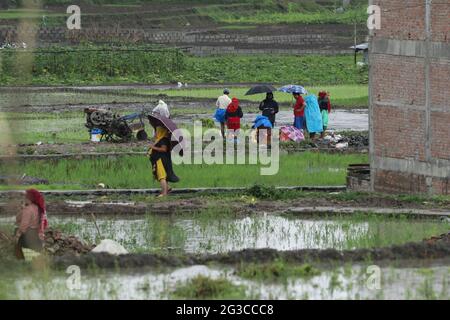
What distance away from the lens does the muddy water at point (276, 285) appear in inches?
615

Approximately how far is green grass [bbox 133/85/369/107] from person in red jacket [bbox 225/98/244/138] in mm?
11947

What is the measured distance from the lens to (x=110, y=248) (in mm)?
18328

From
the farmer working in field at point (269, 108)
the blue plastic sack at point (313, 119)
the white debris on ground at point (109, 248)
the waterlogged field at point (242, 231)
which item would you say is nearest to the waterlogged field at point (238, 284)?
the white debris on ground at point (109, 248)

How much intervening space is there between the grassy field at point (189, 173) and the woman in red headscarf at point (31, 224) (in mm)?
7420

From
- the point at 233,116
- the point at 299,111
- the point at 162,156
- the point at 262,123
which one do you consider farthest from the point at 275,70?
the point at 162,156

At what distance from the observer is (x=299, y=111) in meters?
33.1

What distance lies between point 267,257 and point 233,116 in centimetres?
1444

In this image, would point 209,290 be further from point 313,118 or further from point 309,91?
point 309,91

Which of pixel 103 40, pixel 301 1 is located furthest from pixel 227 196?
pixel 301 1

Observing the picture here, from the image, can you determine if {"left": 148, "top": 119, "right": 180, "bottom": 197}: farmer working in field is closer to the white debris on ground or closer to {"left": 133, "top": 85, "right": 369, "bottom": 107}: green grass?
the white debris on ground

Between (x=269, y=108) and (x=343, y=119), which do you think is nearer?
(x=269, y=108)

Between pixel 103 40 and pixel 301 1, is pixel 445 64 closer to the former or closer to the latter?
pixel 103 40

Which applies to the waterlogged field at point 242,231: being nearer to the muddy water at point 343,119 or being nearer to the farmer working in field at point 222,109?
the farmer working in field at point 222,109
